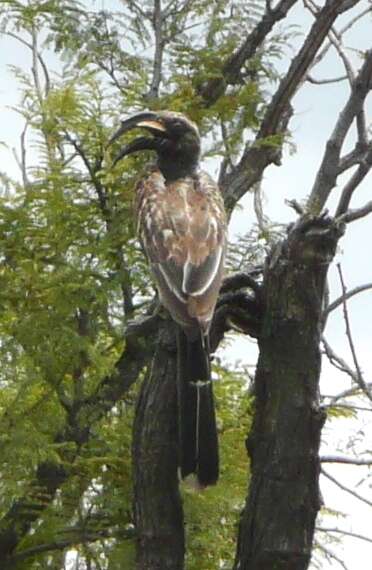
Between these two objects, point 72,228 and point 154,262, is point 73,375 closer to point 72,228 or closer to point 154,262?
point 72,228

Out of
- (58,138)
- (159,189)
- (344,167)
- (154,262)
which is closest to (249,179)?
(344,167)

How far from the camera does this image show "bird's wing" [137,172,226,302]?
678 centimetres

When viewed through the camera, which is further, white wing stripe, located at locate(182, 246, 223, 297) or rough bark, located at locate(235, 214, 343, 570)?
white wing stripe, located at locate(182, 246, 223, 297)

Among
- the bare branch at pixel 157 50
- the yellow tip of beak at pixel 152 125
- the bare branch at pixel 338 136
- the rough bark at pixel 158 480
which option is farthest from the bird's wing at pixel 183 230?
the bare branch at pixel 157 50

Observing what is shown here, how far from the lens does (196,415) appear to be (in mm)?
6418

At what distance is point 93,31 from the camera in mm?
9781

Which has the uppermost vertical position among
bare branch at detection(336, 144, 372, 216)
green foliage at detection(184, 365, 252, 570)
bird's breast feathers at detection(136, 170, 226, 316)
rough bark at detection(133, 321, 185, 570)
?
bare branch at detection(336, 144, 372, 216)

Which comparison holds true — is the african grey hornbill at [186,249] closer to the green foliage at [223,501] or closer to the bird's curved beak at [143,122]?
the bird's curved beak at [143,122]

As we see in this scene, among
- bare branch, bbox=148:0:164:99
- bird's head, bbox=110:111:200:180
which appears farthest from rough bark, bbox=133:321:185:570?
bare branch, bbox=148:0:164:99

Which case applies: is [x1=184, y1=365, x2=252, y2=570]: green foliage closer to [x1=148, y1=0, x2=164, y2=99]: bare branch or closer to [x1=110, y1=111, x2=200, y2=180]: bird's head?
[x1=110, y1=111, x2=200, y2=180]: bird's head

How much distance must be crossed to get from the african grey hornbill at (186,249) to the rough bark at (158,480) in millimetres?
103

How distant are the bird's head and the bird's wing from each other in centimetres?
9

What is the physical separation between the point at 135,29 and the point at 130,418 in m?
2.24

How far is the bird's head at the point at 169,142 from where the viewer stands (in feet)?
26.2
